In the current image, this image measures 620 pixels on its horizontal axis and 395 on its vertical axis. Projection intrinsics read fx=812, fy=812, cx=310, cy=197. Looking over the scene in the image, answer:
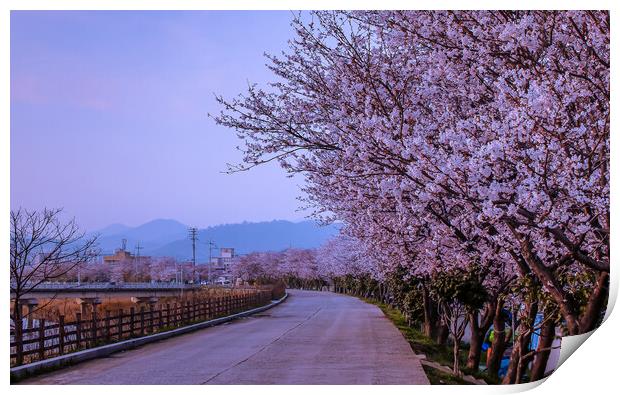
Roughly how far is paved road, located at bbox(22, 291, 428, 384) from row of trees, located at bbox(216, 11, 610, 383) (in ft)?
7.92

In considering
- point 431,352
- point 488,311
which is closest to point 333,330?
point 431,352

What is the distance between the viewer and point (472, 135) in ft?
28.3

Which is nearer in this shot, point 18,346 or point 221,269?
point 18,346

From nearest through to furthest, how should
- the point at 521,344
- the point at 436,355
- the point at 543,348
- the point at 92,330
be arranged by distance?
the point at 543,348, the point at 521,344, the point at 92,330, the point at 436,355

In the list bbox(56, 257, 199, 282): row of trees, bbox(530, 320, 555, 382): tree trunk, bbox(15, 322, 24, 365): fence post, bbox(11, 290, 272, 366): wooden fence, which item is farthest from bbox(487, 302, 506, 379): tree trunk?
bbox(56, 257, 199, 282): row of trees

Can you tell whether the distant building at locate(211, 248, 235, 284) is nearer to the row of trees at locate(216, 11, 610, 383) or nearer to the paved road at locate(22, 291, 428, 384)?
the paved road at locate(22, 291, 428, 384)

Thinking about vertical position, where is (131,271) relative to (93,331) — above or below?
above

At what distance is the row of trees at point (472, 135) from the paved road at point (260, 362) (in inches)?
95.0

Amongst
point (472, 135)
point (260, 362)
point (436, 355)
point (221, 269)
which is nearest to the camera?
point (472, 135)

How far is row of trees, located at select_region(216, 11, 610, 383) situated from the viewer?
7.56m

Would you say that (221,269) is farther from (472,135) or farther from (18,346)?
(472,135)

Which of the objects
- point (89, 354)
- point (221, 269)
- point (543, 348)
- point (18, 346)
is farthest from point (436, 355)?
point (221, 269)

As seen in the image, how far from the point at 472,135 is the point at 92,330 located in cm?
1158

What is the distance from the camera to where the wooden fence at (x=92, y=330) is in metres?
14.4
